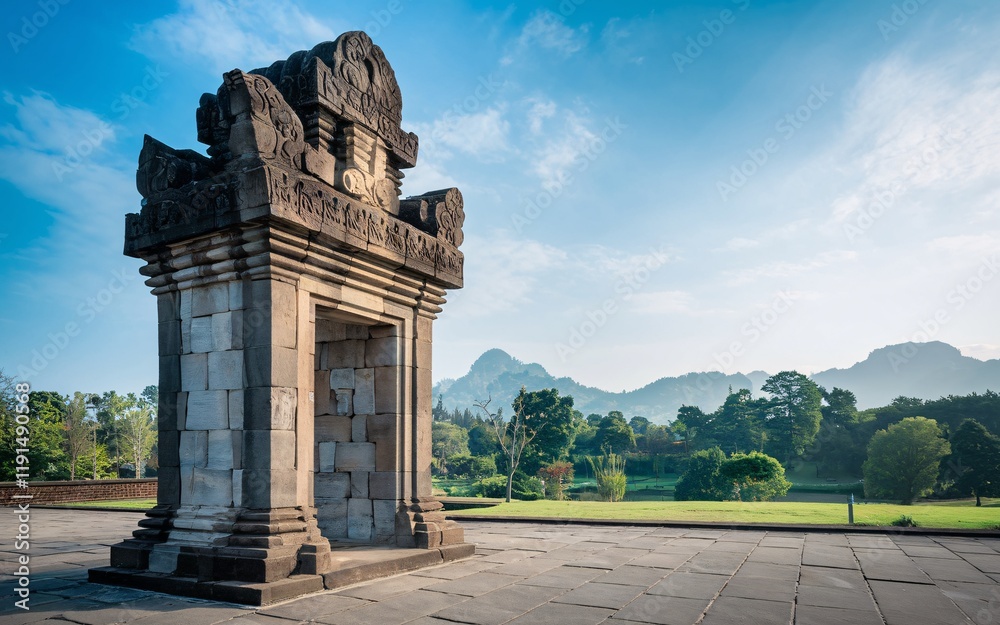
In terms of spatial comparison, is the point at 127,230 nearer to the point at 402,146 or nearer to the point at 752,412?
the point at 402,146

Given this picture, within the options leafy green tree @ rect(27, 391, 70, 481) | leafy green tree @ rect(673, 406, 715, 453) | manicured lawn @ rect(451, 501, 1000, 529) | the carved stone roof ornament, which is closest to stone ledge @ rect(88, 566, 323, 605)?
the carved stone roof ornament

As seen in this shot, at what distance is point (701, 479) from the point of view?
48469 mm

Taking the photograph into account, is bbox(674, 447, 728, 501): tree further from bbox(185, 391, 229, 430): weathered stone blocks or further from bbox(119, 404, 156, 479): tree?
bbox(185, 391, 229, 430): weathered stone blocks

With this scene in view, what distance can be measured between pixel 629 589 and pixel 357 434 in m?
3.92

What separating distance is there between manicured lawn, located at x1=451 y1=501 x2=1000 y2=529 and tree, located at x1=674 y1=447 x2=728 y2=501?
30.5 meters

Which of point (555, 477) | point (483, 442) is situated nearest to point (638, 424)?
point (483, 442)

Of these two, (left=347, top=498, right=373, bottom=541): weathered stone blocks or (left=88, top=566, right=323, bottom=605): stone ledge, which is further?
(left=347, top=498, right=373, bottom=541): weathered stone blocks

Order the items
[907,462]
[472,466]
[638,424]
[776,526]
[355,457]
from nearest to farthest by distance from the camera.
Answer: [355,457], [776,526], [907,462], [472,466], [638,424]

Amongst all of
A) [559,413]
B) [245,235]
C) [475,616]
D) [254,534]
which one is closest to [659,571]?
[475,616]

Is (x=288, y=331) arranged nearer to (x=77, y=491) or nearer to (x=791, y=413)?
(x=77, y=491)

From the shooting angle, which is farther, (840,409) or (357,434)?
(840,409)

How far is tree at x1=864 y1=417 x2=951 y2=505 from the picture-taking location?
131 ft

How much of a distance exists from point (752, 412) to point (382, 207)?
68.8 meters

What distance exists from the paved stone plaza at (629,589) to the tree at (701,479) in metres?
39.6
